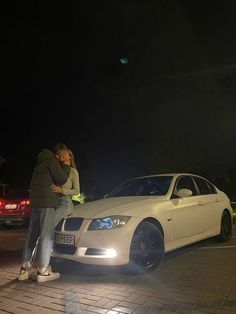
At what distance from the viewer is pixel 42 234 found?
570cm

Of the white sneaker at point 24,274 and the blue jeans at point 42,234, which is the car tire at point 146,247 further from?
the white sneaker at point 24,274

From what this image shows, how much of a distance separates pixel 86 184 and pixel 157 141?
6.46 m

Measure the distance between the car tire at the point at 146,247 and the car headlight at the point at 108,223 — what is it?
235 millimetres

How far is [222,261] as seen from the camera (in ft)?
21.9

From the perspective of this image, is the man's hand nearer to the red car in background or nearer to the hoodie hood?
the hoodie hood

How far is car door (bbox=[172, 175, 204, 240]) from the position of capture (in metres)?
6.75

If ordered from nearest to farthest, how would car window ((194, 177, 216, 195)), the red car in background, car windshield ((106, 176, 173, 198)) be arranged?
car windshield ((106, 176, 173, 198)), car window ((194, 177, 216, 195)), the red car in background

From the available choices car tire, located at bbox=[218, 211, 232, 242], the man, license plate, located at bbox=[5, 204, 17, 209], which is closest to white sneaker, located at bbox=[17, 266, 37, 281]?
the man

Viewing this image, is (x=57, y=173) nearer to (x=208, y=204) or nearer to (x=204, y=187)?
(x=208, y=204)

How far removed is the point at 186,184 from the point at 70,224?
2411mm

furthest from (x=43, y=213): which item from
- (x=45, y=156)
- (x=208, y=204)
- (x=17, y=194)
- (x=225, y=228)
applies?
(x=17, y=194)

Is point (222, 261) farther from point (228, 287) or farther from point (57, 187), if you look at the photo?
point (57, 187)

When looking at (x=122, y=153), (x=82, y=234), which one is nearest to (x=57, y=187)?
(x=82, y=234)

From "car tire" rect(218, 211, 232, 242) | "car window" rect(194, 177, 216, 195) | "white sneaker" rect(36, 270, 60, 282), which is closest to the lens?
"white sneaker" rect(36, 270, 60, 282)
